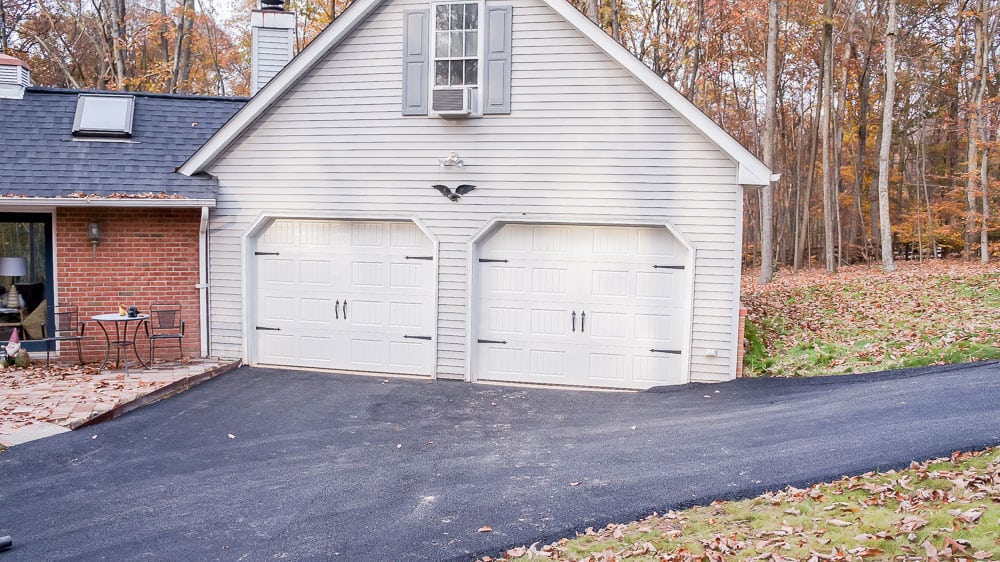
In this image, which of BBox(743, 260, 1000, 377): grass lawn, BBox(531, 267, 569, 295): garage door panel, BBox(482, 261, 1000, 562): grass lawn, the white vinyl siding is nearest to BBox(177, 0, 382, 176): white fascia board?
the white vinyl siding

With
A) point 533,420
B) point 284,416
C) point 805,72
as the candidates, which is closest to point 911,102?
point 805,72

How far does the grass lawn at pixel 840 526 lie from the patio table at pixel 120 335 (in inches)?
298

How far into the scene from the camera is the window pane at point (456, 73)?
1015cm

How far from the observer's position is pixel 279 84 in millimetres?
10438

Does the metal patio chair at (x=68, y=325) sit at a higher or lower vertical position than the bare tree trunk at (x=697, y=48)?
lower

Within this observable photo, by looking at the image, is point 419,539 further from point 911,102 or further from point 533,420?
point 911,102

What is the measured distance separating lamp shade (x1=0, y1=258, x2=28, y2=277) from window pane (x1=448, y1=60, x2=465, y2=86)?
6912 millimetres

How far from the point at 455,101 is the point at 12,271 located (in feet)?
23.3

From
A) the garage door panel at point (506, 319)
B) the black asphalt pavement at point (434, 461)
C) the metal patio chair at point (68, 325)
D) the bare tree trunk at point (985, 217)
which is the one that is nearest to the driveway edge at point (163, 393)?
the black asphalt pavement at point (434, 461)

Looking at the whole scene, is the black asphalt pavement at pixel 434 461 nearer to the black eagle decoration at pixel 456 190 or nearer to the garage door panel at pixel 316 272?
the garage door panel at pixel 316 272

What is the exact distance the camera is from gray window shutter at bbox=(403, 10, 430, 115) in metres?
10.2

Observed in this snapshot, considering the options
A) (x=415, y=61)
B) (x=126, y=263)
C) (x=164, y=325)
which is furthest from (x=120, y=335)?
(x=415, y=61)

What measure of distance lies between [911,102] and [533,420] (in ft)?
81.1

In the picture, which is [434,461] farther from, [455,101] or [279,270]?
[279,270]
